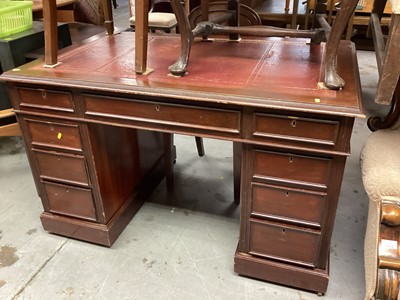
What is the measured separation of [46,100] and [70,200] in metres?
0.45

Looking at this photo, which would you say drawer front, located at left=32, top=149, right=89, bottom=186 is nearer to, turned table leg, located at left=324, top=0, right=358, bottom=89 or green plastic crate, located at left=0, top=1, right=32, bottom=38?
green plastic crate, located at left=0, top=1, right=32, bottom=38

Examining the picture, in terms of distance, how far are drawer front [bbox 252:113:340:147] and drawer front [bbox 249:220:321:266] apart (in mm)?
351

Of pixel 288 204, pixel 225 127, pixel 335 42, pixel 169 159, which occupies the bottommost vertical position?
pixel 169 159

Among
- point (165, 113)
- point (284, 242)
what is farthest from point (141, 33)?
point (284, 242)

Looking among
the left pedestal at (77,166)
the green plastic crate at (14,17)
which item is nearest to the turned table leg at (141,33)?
the left pedestal at (77,166)

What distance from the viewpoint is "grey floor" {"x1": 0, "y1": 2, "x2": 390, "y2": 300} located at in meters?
1.41

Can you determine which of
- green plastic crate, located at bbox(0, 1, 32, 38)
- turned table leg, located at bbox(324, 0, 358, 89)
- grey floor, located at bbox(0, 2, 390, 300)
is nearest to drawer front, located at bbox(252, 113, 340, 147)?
turned table leg, located at bbox(324, 0, 358, 89)

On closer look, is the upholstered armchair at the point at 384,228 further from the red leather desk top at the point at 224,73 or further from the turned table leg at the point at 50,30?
the turned table leg at the point at 50,30

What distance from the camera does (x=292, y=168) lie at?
117 cm

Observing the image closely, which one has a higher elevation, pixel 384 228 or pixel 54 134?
pixel 54 134

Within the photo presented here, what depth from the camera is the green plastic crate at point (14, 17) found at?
1.78m

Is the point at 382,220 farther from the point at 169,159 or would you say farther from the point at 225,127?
the point at 169,159

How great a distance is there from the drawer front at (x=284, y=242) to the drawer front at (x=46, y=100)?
78cm

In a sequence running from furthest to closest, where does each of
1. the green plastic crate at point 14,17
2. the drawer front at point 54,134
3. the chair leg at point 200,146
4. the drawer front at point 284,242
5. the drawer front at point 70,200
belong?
1. the chair leg at point 200,146
2. the green plastic crate at point 14,17
3. the drawer front at point 70,200
4. the drawer front at point 54,134
5. the drawer front at point 284,242
